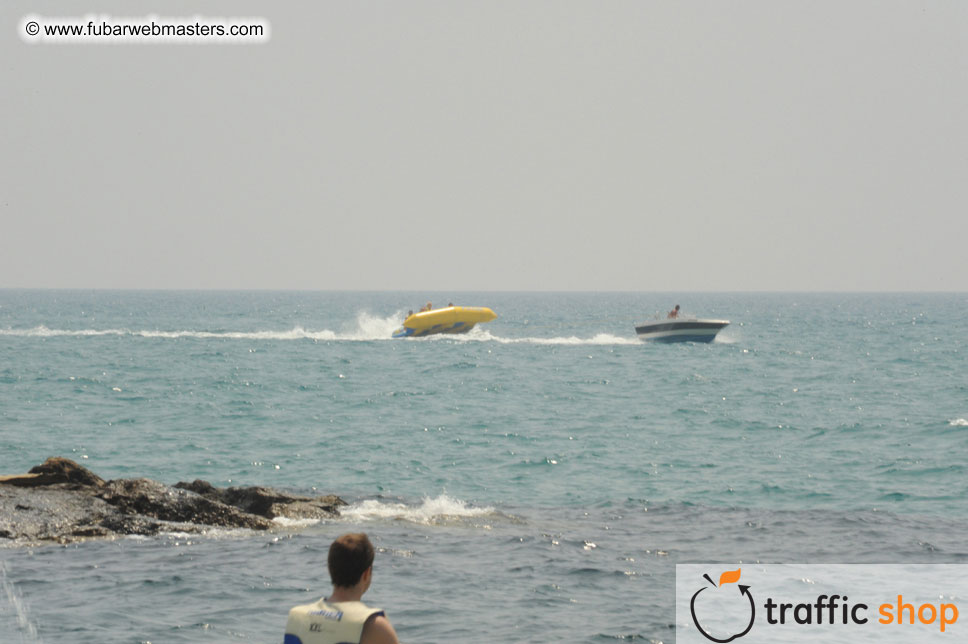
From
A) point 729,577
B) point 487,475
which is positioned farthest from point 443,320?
point 729,577

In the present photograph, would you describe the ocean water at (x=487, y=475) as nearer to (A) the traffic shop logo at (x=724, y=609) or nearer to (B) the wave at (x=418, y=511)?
(B) the wave at (x=418, y=511)

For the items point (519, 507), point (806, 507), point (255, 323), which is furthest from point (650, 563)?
point (255, 323)

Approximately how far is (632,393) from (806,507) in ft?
69.2

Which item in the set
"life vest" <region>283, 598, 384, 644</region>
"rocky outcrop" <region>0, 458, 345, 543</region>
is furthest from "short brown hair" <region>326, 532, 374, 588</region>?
"rocky outcrop" <region>0, 458, 345, 543</region>

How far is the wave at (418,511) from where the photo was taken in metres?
16.4

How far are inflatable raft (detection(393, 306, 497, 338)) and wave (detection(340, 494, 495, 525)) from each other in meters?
41.5

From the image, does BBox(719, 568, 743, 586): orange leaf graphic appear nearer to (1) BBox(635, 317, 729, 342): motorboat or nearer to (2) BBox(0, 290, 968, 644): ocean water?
(2) BBox(0, 290, 968, 644): ocean water

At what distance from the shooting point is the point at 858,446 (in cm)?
2708

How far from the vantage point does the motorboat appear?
5800 centimetres

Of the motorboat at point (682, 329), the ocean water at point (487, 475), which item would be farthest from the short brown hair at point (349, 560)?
the motorboat at point (682, 329)

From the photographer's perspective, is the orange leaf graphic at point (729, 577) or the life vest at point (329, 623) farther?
the orange leaf graphic at point (729, 577)

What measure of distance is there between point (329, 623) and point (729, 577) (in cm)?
963

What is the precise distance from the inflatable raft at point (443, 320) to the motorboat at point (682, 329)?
947 centimetres

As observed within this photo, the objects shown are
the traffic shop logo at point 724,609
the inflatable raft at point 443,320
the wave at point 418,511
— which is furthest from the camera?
the inflatable raft at point 443,320
